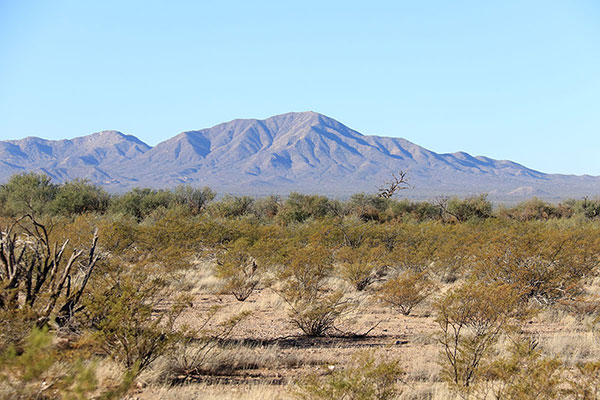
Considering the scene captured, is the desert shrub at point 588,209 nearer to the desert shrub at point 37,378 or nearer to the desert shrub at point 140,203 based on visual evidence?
the desert shrub at point 140,203

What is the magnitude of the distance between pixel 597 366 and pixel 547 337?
175 inches

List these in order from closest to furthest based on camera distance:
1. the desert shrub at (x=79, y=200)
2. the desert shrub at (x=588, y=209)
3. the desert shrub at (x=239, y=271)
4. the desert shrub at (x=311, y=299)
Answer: the desert shrub at (x=311, y=299), the desert shrub at (x=239, y=271), the desert shrub at (x=79, y=200), the desert shrub at (x=588, y=209)

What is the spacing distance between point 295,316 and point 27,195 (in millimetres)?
27581

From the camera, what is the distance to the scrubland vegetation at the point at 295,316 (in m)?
5.80

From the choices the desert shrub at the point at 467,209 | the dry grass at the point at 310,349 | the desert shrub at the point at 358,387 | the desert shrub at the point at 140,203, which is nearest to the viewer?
the desert shrub at the point at 358,387

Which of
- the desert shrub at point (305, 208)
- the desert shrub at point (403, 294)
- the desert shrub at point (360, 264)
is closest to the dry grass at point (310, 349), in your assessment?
the desert shrub at point (403, 294)

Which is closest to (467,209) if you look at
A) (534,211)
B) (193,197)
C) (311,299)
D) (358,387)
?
(534,211)

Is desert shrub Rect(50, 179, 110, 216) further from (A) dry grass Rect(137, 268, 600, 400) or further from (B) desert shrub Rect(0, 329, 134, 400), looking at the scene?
(B) desert shrub Rect(0, 329, 134, 400)

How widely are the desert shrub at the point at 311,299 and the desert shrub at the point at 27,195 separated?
70.5 feet

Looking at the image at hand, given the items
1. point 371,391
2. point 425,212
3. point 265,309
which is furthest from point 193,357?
point 425,212

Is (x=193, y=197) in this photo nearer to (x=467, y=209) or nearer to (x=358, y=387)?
(x=467, y=209)

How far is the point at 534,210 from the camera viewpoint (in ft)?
134

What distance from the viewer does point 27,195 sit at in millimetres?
32406

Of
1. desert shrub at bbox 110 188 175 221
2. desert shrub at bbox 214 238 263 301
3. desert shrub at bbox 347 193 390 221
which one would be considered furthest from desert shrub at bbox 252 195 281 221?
desert shrub at bbox 214 238 263 301
